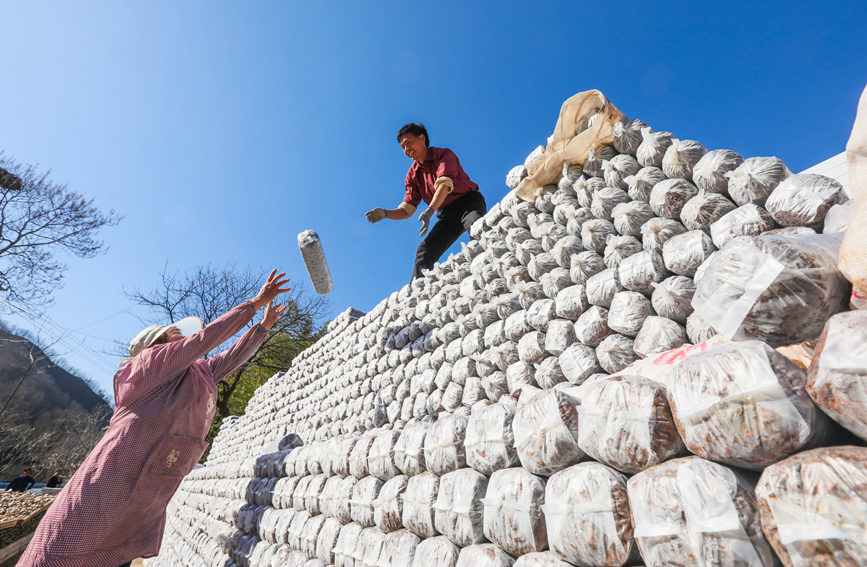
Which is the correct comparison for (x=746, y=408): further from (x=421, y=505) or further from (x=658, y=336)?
(x=421, y=505)

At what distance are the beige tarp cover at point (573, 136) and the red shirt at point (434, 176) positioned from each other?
1.00m

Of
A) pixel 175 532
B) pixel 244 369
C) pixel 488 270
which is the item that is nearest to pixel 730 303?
pixel 488 270

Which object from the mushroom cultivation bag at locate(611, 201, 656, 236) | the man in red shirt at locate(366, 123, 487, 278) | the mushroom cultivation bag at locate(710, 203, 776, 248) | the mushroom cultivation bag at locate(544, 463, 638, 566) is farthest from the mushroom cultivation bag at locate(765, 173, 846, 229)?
the man in red shirt at locate(366, 123, 487, 278)

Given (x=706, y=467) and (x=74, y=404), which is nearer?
(x=706, y=467)

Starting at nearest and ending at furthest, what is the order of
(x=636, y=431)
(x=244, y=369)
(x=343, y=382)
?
(x=636, y=431), (x=343, y=382), (x=244, y=369)

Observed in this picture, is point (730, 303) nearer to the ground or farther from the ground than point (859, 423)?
farther from the ground

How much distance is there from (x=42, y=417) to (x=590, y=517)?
34272 mm

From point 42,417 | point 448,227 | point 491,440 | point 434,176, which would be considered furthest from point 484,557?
point 42,417

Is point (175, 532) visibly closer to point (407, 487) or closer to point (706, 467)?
point (407, 487)

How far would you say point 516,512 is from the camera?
1.01 meters

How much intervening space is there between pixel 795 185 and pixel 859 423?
0.99 m

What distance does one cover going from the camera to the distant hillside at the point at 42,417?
622 inches

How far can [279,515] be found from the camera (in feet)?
7.77

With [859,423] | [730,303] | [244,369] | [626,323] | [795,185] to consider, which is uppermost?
[244,369]
